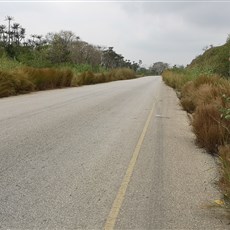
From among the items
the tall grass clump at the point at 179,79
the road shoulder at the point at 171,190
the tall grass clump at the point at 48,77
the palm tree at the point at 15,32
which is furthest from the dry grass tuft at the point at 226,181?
the palm tree at the point at 15,32

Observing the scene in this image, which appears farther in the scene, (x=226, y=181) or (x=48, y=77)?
(x=48, y=77)

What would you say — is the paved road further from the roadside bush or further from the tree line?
the tree line

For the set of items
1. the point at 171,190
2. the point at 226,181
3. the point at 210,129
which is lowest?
the point at 171,190

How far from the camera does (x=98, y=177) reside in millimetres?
6148

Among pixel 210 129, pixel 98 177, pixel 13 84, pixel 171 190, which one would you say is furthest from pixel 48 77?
pixel 171 190

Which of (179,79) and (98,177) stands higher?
(179,79)

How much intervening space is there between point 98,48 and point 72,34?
52.7 feet

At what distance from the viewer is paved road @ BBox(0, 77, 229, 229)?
4586 mm

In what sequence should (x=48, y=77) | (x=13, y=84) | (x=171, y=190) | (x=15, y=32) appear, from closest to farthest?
1. (x=171, y=190)
2. (x=13, y=84)
3. (x=48, y=77)
4. (x=15, y=32)

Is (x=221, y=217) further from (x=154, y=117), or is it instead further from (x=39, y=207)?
(x=154, y=117)

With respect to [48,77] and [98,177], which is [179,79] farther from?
[98,177]

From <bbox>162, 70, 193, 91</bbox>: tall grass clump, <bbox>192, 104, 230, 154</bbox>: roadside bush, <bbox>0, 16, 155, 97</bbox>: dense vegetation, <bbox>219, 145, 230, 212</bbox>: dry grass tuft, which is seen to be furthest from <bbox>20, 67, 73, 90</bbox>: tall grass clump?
<bbox>219, 145, 230, 212</bbox>: dry grass tuft

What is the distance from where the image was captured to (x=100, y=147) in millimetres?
8344

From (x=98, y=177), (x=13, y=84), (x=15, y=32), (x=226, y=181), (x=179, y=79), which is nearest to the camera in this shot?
(x=226, y=181)
